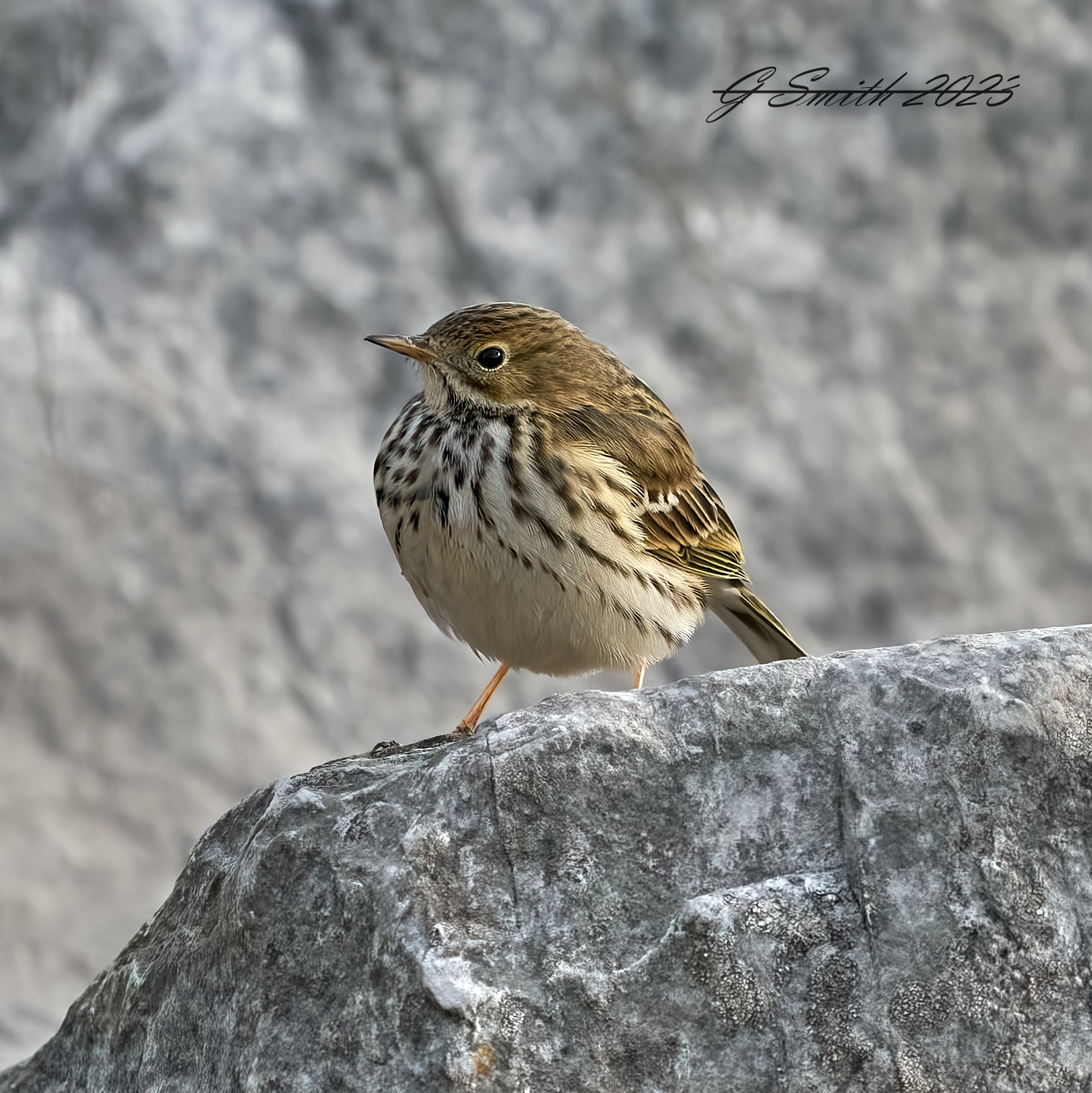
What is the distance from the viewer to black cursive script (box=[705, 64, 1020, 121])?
721 cm

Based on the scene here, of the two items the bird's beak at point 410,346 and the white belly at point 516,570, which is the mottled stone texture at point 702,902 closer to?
the white belly at point 516,570

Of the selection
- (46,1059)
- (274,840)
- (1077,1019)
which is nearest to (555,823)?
(274,840)

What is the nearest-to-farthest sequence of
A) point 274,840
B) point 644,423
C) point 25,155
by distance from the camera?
point 274,840 < point 644,423 < point 25,155

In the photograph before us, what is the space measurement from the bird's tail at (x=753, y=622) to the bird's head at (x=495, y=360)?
2.78ft

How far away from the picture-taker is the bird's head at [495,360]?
417 cm

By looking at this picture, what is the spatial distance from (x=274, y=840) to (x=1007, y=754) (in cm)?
144

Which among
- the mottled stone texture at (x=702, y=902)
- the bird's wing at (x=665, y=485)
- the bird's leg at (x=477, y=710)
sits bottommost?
the mottled stone texture at (x=702, y=902)

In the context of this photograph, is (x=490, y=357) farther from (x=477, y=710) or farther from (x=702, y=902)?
(x=702, y=902)

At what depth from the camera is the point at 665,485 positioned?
4402 millimetres

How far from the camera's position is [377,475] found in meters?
4.17

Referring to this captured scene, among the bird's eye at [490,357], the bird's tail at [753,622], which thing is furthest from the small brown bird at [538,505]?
the bird's tail at [753,622]

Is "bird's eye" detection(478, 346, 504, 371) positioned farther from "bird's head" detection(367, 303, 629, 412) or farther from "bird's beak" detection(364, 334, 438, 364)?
"bird's beak" detection(364, 334, 438, 364)

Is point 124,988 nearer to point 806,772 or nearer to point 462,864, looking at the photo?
point 462,864

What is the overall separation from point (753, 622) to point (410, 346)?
1.53 metres
